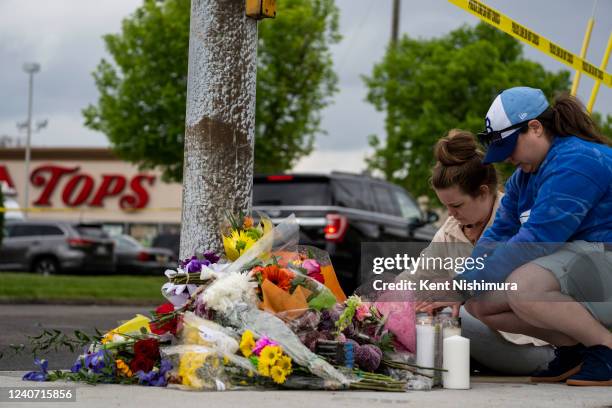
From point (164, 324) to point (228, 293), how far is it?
1.38ft

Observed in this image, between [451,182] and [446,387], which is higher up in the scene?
[451,182]

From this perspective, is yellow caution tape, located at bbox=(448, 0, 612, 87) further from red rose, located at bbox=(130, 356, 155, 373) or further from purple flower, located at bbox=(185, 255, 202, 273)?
red rose, located at bbox=(130, 356, 155, 373)

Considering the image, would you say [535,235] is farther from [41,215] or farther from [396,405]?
[41,215]

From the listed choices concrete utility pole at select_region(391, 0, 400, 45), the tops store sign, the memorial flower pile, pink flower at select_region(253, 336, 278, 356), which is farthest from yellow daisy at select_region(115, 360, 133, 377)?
the tops store sign

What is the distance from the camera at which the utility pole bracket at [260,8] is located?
5.35 m

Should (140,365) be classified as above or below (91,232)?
above

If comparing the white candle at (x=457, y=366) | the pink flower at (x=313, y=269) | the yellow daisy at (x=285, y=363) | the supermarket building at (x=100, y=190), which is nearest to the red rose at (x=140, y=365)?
the yellow daisy at (x=285, y=363)

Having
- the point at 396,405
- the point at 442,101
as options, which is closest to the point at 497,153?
the point at 396,405

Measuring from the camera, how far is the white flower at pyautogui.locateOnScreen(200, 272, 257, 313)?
4195 mm

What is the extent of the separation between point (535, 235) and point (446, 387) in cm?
80

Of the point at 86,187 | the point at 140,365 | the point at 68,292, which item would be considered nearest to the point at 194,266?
the point at 140,365

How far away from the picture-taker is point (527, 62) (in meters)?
31.4

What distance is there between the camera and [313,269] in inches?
186

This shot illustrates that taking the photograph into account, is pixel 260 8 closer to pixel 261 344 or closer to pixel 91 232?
pixel 261 344
